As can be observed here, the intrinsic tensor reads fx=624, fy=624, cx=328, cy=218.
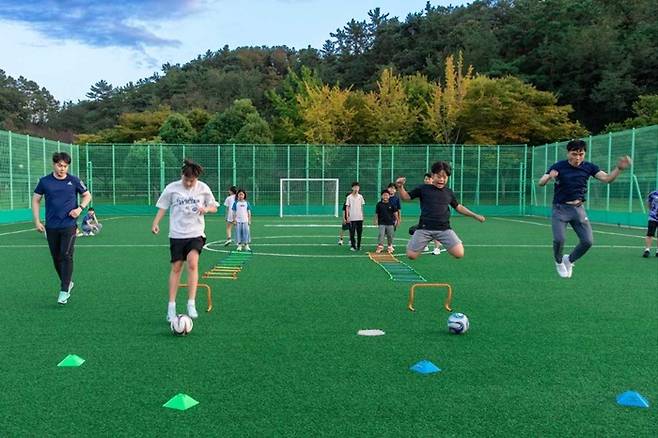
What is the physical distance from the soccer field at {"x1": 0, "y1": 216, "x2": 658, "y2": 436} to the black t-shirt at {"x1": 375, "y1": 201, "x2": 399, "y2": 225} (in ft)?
13.9

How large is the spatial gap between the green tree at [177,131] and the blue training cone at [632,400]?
52.1 m

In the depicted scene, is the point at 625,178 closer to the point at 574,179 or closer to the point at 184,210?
the point at 574,179

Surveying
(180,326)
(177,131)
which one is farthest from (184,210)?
(177,131)

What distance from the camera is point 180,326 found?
6777 mm

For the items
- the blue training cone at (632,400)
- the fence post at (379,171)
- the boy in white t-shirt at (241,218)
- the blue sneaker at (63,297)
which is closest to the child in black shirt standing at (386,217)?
the boy in white t-shirt at (241,218)

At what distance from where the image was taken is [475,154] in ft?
127

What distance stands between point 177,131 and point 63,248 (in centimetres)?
4743

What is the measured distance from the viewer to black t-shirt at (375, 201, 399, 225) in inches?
626

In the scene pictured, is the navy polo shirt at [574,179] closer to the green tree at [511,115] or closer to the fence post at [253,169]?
the fence post at [253,169]

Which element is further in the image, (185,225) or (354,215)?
(354,215)

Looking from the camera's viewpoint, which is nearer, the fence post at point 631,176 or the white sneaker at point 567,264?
the white sneaker at point 567,264

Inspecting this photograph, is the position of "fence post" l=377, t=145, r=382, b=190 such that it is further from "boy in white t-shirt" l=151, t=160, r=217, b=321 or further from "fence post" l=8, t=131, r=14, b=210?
"boy in white t-shirt" l=151, t=160, r=217, b=321

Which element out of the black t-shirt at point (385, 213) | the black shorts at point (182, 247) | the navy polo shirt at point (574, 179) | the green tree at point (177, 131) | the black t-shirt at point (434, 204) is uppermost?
the green tree at point (177, 131)

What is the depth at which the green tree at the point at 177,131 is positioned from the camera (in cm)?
5431
